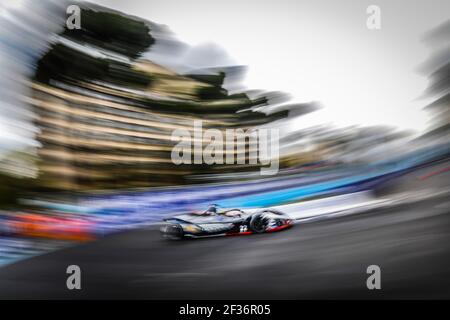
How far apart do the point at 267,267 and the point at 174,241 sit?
58cm

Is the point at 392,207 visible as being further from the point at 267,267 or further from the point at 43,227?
the point at 43,227

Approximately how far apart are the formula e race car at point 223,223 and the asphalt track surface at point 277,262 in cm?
4

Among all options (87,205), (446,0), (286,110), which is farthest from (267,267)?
(446,0)

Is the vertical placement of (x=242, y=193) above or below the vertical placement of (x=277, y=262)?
above

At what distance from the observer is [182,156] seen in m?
2.26

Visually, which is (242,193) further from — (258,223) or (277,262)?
(277,262)

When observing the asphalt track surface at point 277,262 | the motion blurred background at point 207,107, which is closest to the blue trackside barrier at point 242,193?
the motion blurred background at point 207,107
